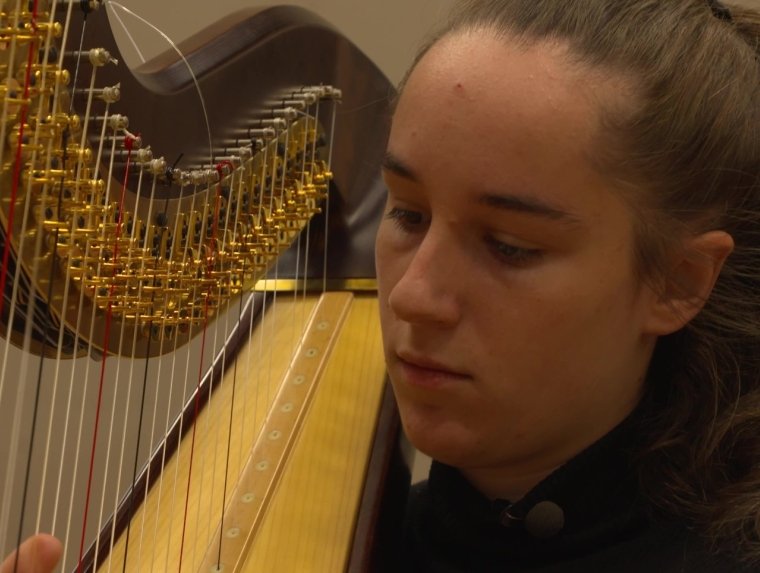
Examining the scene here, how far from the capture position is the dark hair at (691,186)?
971 millimetres

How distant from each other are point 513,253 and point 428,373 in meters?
0.12

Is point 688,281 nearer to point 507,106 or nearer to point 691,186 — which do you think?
point 691,186

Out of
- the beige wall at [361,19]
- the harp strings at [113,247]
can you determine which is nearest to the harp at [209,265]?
the harp strings at [113,247]

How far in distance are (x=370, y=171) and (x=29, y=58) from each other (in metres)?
0.74

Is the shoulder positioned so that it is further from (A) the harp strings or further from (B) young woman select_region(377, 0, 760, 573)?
(A) the harp strings

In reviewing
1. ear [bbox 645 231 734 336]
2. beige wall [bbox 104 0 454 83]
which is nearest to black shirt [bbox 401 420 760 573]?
ear [bbox 645 231 734 336]

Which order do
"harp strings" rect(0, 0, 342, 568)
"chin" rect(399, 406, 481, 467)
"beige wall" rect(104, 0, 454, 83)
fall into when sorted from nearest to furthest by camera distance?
"harp strings" rect(0, 0, 342, 568)
"chin" rect(399, 406, 481, 467)
"beige wall" rect(104, 0, 454, 83)

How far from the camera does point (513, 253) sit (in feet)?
3.09

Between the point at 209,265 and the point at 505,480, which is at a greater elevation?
the point at 209,265

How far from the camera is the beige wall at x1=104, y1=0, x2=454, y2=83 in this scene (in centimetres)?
229

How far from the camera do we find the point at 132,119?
1022 mm

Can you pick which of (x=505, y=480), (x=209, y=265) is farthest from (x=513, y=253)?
(x=209, y=265)

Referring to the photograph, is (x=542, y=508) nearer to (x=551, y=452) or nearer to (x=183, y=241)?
(x=551, y=452)

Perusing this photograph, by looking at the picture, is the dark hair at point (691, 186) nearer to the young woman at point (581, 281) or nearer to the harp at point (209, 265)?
the young woman at point (581, 281)
